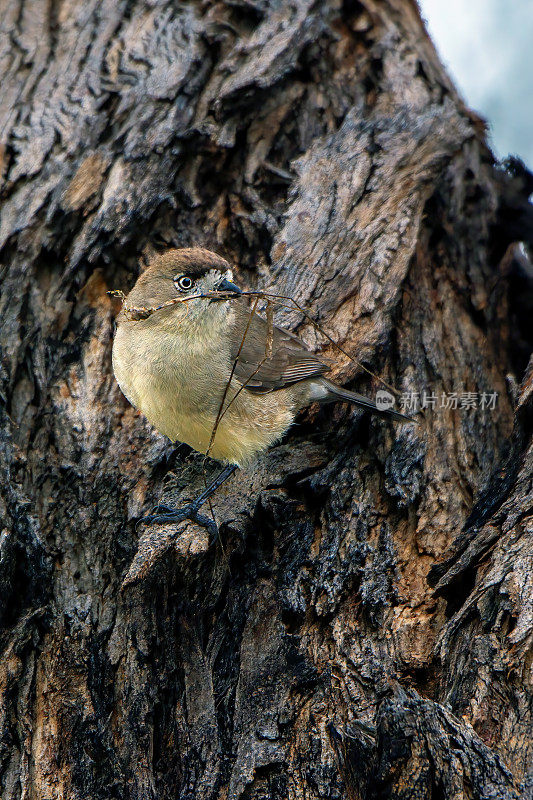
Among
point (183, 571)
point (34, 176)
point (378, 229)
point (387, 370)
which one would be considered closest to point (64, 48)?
point (34, 176)

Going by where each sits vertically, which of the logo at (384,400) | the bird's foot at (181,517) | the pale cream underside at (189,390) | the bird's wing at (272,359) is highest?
the bird's wing at (272,359)

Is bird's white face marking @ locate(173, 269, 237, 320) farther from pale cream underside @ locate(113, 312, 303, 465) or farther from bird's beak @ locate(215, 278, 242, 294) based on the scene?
pale cream underside @ locate(113, 312, 303, 465)

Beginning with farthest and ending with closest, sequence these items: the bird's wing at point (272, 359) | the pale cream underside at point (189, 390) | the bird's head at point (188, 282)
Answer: the bird's wing at point (272, 359)
the bird's head at point (188, 282)
the pale cream underside at point (189, 390)

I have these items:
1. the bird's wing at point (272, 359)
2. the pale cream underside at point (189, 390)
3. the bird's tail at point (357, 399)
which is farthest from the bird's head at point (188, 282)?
the bird's tail at point (357, 399)

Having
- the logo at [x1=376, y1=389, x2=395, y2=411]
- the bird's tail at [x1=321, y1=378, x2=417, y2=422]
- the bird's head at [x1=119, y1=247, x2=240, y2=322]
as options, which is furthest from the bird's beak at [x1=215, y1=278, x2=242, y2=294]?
the logo at [x1=376, y1=389, x2=395, y2=411]

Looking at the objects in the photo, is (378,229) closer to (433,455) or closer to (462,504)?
(433,455)

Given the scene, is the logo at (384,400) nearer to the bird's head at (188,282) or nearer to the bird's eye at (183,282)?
the bird's head at (188,282)
